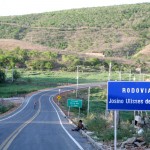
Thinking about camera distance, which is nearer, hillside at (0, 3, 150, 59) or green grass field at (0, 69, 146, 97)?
green grass field at (0, 69, 146, 97)

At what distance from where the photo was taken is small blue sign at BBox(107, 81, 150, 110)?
14164 mm

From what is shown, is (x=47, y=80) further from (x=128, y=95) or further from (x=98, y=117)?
(x=128, y=95)

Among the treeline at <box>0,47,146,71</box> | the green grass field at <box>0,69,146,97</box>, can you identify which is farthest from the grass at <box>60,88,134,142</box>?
the treeline at <box>0,47,146,71</box>

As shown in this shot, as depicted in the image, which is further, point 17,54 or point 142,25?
point 142,25

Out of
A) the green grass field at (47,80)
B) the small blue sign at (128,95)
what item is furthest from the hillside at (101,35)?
the small blue sign at (128,95)

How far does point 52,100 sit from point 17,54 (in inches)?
2509

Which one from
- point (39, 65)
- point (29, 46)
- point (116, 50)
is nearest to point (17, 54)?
point (39, 65)

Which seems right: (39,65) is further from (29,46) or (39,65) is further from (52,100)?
(52,100)

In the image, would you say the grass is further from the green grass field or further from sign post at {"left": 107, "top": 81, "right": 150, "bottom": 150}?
the green grass field

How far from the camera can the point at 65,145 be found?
20.2m

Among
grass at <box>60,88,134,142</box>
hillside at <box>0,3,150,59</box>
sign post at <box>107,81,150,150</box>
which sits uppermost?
hillside at <box>0,3,150,59</box>

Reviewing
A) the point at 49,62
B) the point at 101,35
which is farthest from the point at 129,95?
the point at 101,35

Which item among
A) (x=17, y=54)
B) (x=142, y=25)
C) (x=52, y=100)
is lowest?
(x=52, y=100)

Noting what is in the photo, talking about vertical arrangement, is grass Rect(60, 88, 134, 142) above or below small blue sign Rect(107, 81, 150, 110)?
below
